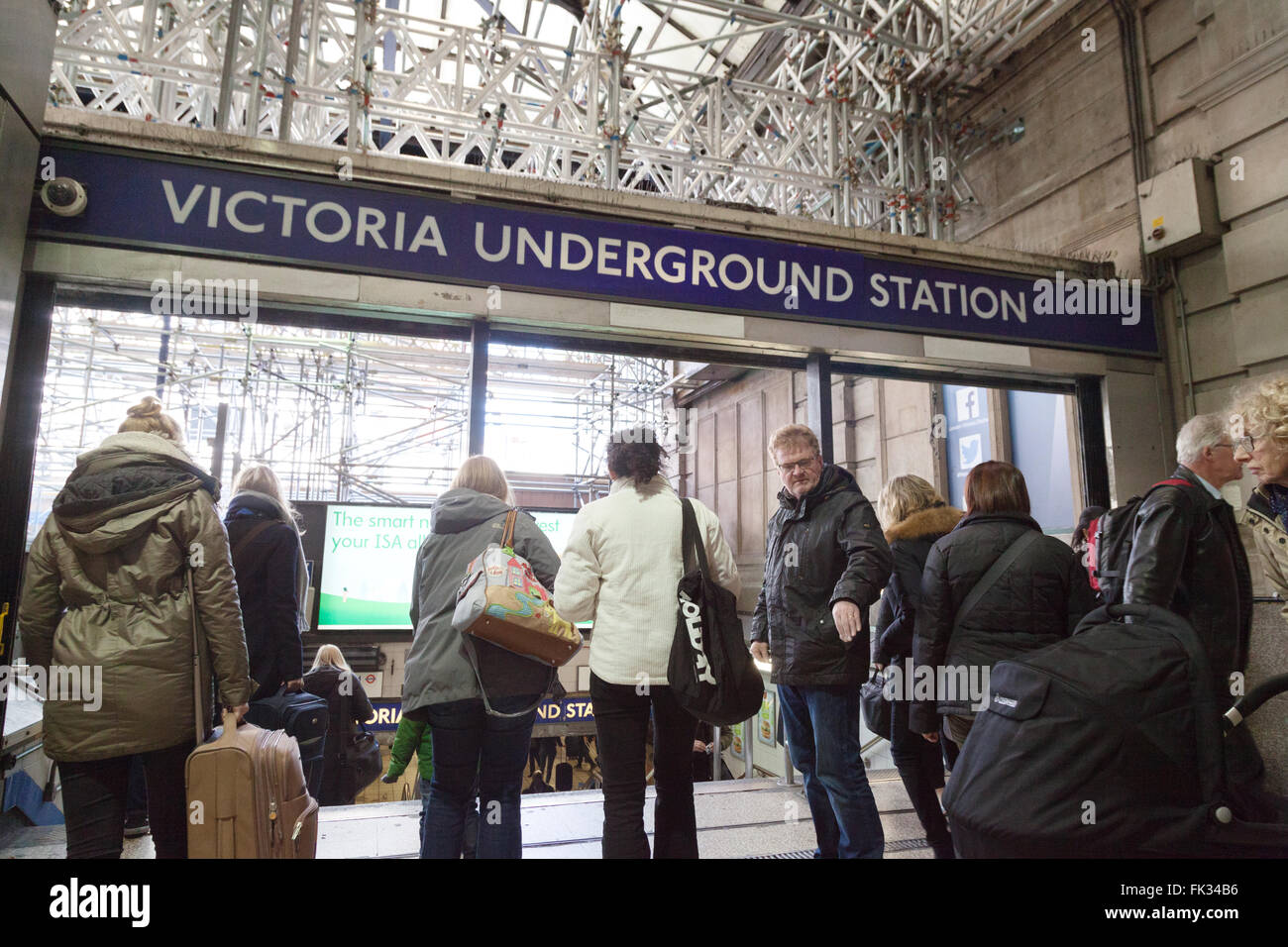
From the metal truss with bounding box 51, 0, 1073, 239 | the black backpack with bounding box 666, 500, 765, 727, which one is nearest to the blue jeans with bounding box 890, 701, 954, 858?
the black backpack with bounding box 666, 500, 765, 727

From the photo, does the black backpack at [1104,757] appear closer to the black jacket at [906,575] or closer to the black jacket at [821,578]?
the black jacket at [821,578]

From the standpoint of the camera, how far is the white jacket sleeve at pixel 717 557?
279 cm

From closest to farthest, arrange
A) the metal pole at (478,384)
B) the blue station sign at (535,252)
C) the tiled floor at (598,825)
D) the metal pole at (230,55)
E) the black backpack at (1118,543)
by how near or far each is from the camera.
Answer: the black backpack at (1118,543), the tiled floor at (598,825), the blue station sign at (535,252), the metal pole at (478,384), the metal pole at (230,55)

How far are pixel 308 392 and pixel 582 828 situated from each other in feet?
33.6

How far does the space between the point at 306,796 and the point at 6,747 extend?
2.38 metres

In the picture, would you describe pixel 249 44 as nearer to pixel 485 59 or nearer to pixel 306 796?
pixel 485 59

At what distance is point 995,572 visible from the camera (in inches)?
108

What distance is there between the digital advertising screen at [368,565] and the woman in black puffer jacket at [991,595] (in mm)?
6228

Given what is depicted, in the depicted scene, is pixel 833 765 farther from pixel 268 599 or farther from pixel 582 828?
pixel 268 599

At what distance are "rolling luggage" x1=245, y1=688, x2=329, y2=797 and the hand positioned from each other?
2.33 metres

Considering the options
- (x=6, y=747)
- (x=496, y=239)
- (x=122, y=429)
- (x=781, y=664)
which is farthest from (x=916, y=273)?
(x=6, y=747)

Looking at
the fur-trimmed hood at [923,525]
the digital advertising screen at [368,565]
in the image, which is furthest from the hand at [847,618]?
the digital advertising screen at [368,565]
